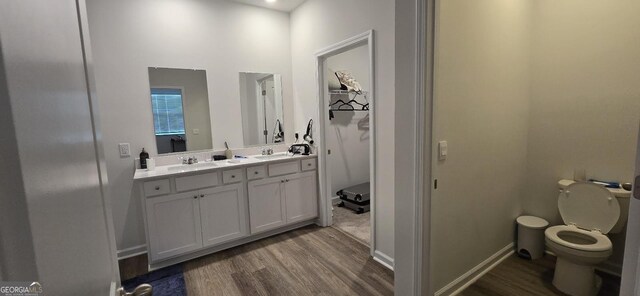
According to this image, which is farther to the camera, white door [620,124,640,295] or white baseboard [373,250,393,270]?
white baseboard [373,250,393,270]

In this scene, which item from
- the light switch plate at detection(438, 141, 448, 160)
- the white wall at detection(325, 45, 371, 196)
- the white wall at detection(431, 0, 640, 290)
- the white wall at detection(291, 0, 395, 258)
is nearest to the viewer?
the light switch plate at detection(438, 141, 448, 160)

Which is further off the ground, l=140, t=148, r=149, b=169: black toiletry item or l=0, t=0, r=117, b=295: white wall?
l=0, t=0, r=117, b=295: white wall

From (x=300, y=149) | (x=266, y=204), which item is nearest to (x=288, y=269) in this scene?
(x=266, y=204)

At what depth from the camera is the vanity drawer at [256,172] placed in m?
2.81

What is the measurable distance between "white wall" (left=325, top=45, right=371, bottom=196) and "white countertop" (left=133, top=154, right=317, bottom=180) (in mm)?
1004

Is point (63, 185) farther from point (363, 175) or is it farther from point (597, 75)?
point (363, 175)

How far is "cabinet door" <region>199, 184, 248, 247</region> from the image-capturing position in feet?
8.47

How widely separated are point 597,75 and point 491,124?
3.19 feet

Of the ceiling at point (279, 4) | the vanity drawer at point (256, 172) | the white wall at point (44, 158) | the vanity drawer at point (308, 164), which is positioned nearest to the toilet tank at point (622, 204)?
the vanity drawer at point (308, 164)

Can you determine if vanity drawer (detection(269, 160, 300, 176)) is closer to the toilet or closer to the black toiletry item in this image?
the black toiletry item

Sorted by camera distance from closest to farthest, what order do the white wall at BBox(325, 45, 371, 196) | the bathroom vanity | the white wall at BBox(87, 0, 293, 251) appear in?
the bathroom vanity < the white wall at BBox(87, 0, 293, 251) < the white wall at BBox(325, 45, 371, 196)

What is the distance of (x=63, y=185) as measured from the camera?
1.23ft

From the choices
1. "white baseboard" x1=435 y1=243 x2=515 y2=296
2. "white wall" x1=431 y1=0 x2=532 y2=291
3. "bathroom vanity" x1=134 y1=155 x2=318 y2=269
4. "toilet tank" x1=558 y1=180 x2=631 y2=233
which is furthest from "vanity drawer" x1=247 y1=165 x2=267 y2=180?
"toilet tank" x1=558 y1=180 x2=631 y2=233

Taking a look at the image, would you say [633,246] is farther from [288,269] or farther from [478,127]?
[288,269]
